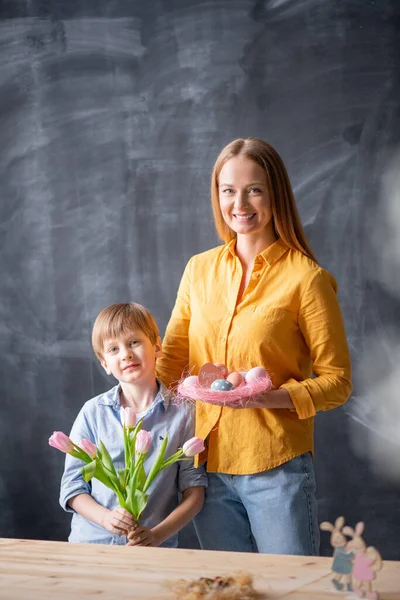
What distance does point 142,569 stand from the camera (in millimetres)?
1492

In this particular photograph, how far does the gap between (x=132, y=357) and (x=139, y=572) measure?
716 millimetres

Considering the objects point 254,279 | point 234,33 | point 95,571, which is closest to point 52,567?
point 95,571

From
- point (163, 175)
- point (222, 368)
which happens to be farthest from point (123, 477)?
point (163, 175)

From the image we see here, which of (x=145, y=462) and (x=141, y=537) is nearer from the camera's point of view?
→ (x=141, y=537)

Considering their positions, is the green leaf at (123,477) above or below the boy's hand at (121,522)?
above

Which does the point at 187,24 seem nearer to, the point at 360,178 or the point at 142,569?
the point at 360,178

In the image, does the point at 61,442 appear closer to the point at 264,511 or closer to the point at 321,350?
the point at 264,511

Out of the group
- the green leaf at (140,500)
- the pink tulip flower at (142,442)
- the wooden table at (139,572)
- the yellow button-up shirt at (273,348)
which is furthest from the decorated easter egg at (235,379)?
the wooden table at (139,572)

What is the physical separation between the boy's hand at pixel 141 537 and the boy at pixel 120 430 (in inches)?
2.1

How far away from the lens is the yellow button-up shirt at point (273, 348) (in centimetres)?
199

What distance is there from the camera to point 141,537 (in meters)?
1.91

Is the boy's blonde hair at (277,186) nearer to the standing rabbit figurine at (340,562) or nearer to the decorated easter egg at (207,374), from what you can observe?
the decorated easter egg at (207,374)

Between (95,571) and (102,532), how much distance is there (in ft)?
1.84

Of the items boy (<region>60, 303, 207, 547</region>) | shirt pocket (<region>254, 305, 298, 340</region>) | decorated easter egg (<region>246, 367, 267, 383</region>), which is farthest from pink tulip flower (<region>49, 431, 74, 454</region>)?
shirt pocket (<region>254, 305, 298, 340</region>)
